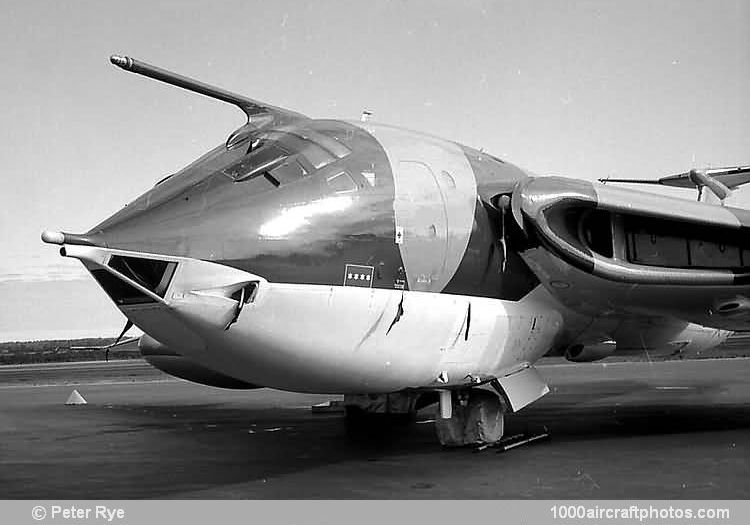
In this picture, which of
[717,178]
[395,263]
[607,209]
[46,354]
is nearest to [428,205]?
[395,263]

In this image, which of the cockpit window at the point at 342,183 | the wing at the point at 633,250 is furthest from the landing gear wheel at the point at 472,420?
the cockpit window at the point at 342,183

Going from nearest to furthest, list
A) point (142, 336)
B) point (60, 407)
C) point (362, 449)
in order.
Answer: point (362, 449) → point (142, 336) → point (60, 407)

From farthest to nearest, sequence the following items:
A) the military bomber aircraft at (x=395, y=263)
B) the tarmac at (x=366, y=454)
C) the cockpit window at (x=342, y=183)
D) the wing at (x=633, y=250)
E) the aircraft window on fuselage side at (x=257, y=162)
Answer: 1. the wing at (x=633, y=250)
2. the cockpit window at (x=342, y=183)
3. the aircraft window on fuselage side at (x=257, y=162)
4. the tarmac at (x=366, y=454)
5. the military bomber aircraft at (x=395, y=263)

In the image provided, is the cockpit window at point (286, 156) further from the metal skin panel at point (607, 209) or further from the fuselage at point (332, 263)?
the metal skin panel at point (607, 209)

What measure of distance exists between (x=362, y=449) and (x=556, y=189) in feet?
12.7

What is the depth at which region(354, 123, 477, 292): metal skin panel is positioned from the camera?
888 centimetres

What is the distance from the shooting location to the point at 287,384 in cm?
843

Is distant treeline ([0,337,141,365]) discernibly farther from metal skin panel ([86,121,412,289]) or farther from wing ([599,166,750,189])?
metal skin panel ([86,121,412,289])

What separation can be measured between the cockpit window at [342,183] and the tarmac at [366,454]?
108 inches

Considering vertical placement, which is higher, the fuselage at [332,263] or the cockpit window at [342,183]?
the cockpit window at [342,183]

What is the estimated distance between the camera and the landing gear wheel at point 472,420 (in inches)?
398

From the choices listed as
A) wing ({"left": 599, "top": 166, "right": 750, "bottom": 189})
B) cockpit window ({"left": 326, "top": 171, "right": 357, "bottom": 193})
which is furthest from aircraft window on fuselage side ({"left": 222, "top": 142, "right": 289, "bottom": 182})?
wing ({"left": 599, "top": 166, "right": 750, "bottom": 189})
